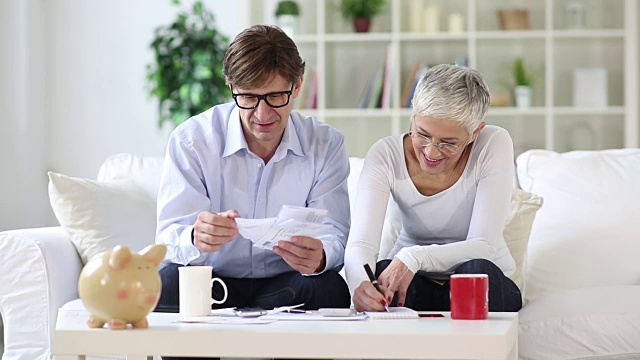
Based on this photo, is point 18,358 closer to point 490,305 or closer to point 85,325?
point 85,325

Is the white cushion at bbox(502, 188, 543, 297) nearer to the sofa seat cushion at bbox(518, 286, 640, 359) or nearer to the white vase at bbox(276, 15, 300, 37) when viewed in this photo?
the sofa seat cushion at bbox(518, 286, 640, 359)

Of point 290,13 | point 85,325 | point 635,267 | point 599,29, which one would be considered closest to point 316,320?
point 85,325

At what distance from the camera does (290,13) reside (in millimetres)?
4844

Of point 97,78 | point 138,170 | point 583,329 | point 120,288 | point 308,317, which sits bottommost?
point 583,329

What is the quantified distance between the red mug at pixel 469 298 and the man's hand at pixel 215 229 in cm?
53

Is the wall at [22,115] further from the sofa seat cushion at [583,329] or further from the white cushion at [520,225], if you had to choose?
the sofa seat cushion at [583,329]

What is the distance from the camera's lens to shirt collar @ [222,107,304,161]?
2.36 meters

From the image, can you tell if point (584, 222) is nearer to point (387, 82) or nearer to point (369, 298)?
point (369, 298)

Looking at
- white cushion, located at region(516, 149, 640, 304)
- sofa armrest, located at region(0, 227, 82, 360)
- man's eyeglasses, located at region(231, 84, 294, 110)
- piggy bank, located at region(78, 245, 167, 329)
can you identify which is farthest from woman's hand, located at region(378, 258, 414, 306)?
sofa armrest, located at region(0, 227, 82, 360)

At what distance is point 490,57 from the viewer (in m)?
4.96

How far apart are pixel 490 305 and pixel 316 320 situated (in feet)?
1.73

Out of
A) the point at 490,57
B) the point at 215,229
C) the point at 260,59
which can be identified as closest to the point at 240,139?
the point at 260,59

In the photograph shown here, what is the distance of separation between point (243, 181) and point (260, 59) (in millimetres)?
358

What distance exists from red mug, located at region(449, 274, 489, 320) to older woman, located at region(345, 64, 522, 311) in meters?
0.23
